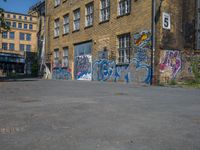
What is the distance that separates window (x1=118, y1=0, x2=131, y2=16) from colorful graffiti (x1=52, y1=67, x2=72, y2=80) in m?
8.83

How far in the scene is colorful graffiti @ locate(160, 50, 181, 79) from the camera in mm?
16061

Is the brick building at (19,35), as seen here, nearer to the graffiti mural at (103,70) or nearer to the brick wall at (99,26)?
the brick wall at (99,26)

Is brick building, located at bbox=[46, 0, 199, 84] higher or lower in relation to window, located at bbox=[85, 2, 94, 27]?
lower

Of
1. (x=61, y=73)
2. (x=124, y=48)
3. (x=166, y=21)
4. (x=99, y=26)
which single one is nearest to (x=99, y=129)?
(x=166, y=21)

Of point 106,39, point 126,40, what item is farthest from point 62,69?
point 126,40

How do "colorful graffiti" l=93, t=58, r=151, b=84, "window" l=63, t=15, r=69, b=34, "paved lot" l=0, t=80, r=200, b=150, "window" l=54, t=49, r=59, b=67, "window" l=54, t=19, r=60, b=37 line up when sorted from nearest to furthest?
1. "paved lot" l=0, t=80, r=200, b=150
2. "colorful graffiti" l=93, t=58, r=151, b=84
3. "window" l=63, t=15, r=69, b=34
4. "window" l=54, t=49, r=59, b=67
5. "window" l=54, t=19, r=60, b=37

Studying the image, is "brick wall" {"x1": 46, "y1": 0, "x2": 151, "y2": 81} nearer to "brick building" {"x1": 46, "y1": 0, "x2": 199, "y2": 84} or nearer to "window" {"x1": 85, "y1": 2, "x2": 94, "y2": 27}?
"brick building" {"x1": 46, "y1": 0, "x2": 199, "y2": 84}

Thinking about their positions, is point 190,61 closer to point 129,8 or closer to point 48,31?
point 129,8

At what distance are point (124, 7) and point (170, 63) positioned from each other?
5.36 m

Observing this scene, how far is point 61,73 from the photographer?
88.4ft

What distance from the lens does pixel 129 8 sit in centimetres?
1820

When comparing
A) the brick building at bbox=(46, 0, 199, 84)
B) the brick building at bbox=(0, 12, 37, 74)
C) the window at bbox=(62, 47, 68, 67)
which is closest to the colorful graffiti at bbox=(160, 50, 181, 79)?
the brick building at bbox=(46, 0, 199, 84)

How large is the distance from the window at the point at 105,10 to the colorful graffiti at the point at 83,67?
3.42m

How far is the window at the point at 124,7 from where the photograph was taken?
18319 mm
